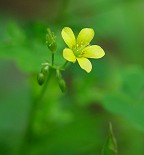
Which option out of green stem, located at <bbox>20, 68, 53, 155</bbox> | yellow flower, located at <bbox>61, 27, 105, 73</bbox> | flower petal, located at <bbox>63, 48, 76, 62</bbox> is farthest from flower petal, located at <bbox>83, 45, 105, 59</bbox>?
green stem, located at <bbox>20, 68, 53, 155</bbox>

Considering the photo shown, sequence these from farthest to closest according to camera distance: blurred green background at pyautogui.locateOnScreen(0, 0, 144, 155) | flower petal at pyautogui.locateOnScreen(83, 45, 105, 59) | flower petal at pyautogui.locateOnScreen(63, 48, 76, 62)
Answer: blurred green background at pyautogui.locateOnScreen(0, 0, 144, 155) → flower petal at pyautogui.locateOnScreen(83, 45, 105, 59) → flower petal at pyautogui.locateOnScreen(63, 48, 76, 62)

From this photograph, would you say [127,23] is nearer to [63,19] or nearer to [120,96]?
[63,19]

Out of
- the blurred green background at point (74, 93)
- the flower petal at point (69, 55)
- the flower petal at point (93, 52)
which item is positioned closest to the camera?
the flower petal at point (69, 55)

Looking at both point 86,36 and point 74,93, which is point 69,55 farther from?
point 74,93

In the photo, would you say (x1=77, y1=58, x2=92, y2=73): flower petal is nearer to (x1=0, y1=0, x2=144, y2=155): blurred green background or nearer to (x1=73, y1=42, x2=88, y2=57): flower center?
(x1=73, y1=42, x2=88, y2=57): flower center

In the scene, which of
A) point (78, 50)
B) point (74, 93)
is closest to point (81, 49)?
point (78, 50)

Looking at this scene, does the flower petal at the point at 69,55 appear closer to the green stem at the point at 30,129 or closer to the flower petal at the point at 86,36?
the flower petal at the point at 86,36

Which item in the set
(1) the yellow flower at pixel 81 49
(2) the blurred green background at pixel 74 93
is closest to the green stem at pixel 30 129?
(2) the blurred green background at pixel 74 93

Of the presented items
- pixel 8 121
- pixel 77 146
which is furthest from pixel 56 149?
pixel 8 121
